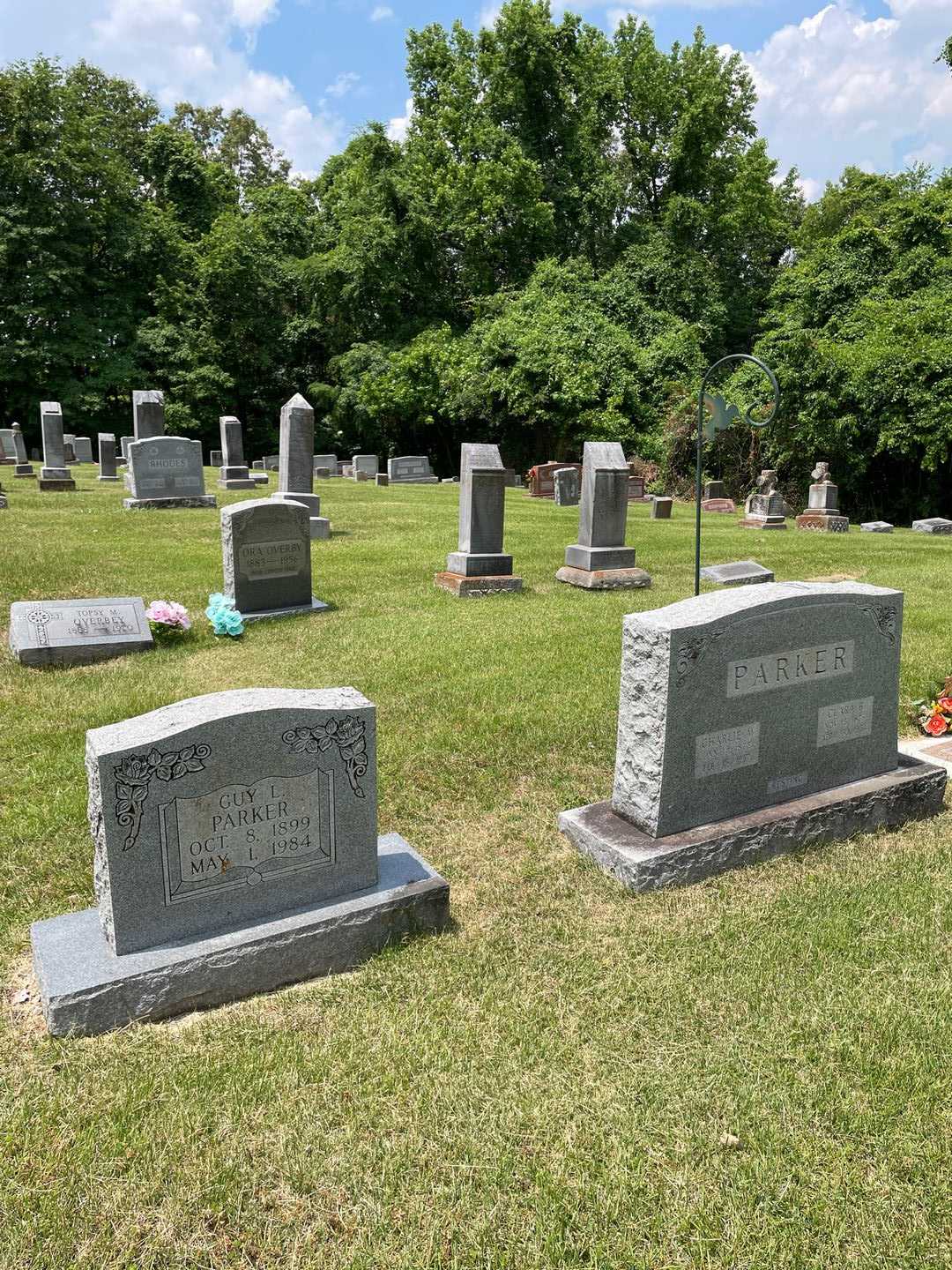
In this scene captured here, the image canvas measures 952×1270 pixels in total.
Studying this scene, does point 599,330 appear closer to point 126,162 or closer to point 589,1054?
point 126,162

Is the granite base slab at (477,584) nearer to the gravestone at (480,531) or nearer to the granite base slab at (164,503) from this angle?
the gravestone at (480,531)

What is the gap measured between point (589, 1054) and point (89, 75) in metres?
46.2

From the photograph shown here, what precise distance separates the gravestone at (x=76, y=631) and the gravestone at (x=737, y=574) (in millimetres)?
6896

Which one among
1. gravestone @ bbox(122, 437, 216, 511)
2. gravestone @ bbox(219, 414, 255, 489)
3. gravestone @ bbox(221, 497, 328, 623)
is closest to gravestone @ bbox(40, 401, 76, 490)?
gravestone @ bbox(122, 437, 216, 511)

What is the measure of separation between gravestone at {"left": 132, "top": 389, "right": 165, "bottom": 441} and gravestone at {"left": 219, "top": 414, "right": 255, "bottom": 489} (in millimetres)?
1989

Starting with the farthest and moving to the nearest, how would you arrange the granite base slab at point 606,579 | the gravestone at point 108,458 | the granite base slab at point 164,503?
the gravestone at point 108,458 < the granite base slab at point 164,503 < the granite base slab at point 606,579

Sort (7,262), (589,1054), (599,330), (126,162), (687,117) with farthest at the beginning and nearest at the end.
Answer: (126,162)
(687,117)
(7,262)
(599,330)
(589,1054)

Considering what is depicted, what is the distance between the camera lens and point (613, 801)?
4527 millimetres

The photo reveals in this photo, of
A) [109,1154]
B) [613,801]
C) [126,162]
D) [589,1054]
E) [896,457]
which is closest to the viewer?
[109,1154]

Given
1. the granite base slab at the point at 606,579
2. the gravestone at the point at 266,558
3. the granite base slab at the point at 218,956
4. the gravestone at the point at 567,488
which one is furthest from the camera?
the gravestone at the point at 567,488

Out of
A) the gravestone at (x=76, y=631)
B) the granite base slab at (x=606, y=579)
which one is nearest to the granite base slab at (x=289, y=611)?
the gravestone at (x=76, y=631)

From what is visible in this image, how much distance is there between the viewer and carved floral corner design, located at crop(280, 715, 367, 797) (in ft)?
11.2

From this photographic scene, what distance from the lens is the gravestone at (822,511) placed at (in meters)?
19.5

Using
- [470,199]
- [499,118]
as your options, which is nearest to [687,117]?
[499,118]
